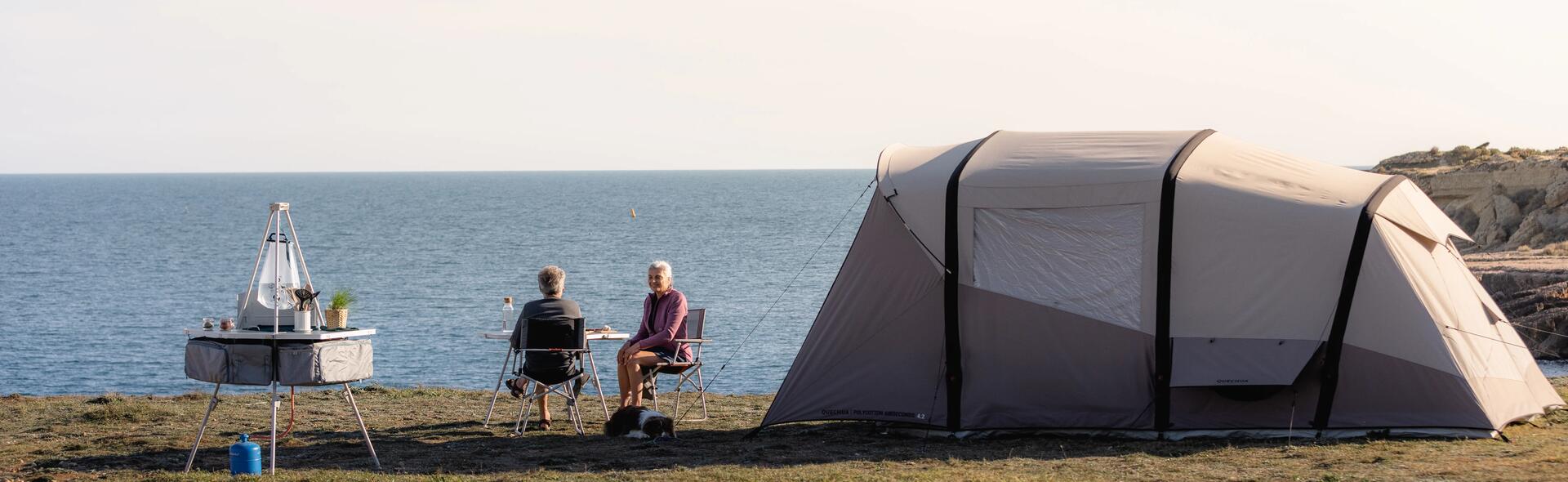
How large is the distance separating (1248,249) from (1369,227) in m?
0.69

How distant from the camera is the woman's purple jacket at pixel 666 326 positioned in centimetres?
918

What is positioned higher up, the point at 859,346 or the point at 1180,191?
the point at 1180,191

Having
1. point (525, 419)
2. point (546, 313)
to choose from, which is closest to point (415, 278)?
point (525, 419)

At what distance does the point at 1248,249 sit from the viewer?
8.23m

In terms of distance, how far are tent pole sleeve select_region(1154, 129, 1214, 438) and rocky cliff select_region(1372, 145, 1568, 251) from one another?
75.5 feet

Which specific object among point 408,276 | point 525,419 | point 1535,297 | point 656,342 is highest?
point 656,342

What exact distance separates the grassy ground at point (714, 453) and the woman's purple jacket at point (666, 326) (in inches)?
24.2

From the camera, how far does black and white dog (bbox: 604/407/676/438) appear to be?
Answer: 8.60 meters

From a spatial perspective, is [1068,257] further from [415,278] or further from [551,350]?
[415,278]

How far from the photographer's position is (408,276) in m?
41.4

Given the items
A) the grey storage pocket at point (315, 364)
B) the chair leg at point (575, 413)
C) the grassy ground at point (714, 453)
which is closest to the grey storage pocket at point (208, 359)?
the grey storage pocket at point (315, 364)

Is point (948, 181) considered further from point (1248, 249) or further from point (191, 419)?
point (191, 419)

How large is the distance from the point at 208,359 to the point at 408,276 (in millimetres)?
35183

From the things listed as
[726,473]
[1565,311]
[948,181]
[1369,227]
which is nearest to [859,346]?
[948,181]
